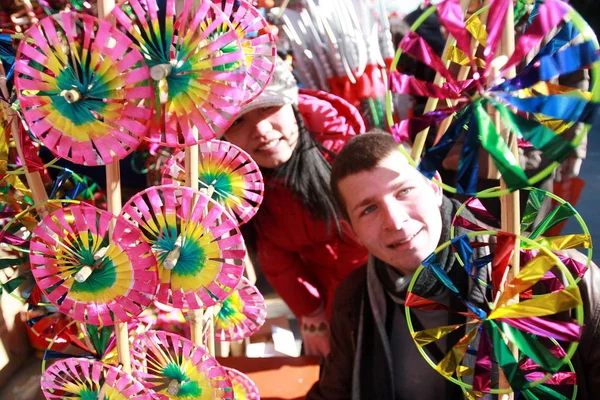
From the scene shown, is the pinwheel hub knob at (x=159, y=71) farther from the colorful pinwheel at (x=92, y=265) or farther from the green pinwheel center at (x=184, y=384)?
the green pinwheel center at (x=184, y=384)

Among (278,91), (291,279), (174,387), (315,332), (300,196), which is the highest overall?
(278,91)

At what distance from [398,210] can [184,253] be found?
33 cm

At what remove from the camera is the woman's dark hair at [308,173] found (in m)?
1.03

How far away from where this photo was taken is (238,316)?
884mm

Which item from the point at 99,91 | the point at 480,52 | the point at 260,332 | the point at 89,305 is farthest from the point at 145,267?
the point at 260,332

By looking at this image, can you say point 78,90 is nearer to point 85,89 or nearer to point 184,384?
point 85,89

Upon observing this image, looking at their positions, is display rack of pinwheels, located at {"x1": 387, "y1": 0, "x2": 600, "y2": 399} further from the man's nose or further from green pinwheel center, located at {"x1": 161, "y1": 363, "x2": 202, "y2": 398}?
green pinwheel center, located at {"x1": 161, "y1": 363, "x2": 202, "y2": 398}

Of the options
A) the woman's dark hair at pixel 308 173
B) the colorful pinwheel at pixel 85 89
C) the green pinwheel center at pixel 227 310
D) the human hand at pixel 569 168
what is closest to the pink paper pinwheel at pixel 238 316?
the green pinwheel center at pixel 227 310

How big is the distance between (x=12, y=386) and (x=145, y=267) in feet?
2.93

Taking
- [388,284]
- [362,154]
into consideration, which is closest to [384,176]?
[362,154]

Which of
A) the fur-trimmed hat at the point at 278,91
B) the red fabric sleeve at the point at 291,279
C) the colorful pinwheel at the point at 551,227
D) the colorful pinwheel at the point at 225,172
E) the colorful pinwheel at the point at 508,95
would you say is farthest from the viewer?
the red fabric sleeve at the point at 291,279

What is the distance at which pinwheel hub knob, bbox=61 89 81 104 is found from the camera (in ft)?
1.78

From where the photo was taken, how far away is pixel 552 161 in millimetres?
458

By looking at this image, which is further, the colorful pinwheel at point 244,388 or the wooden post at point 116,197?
the colorful pinwheel at point 244,388
